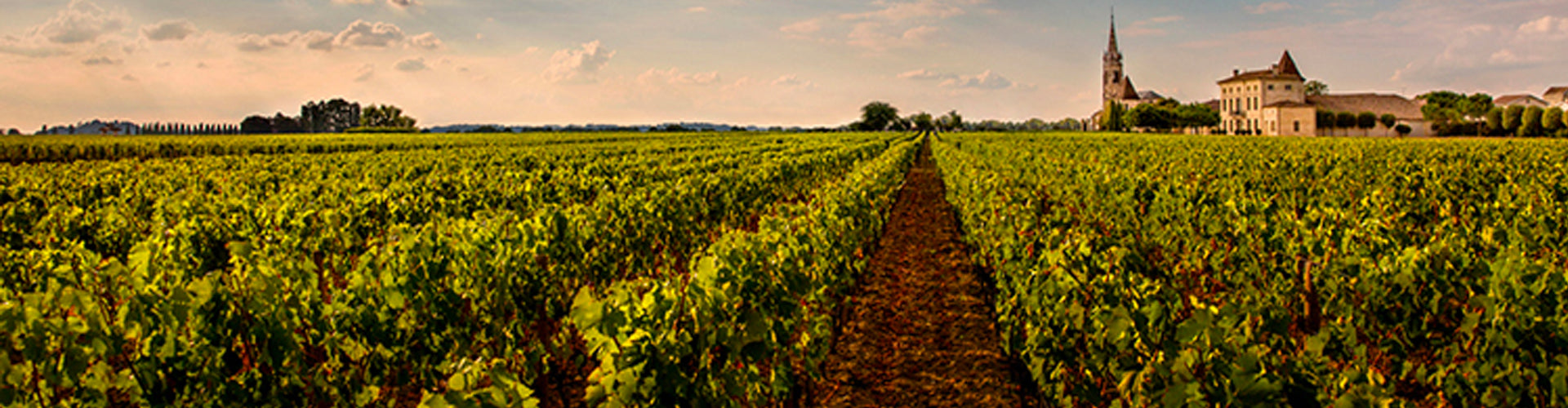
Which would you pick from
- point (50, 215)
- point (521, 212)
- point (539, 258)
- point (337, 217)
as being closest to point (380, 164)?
point (521, 212)

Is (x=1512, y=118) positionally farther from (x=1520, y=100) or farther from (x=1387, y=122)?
(x=1520, y=100)

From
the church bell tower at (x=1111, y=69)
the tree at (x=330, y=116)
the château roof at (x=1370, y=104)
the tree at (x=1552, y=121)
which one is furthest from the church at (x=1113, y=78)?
the tree at (x=330, y=116)

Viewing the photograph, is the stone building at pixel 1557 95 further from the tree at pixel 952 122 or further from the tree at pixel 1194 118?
the tree at pixel 952 122

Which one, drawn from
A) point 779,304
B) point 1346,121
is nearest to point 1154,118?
point 1346,121

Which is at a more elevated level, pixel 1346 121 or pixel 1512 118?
pixel 1346 121

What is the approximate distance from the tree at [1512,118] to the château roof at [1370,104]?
112 feet

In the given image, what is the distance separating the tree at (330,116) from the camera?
6560 inches

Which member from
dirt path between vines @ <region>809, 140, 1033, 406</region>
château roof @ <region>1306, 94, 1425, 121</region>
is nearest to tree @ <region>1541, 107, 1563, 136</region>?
château roof @ <region>1306, 94, 1425, 121</region>

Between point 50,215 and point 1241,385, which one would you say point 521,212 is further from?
point 1241,385

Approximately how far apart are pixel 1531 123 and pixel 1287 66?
50.9 meters

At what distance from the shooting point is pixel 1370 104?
12281 centimetres

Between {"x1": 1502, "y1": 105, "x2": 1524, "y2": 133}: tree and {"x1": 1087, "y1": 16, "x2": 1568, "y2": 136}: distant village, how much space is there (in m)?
1.37

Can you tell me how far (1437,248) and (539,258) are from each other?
5.61 meters

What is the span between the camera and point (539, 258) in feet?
19.1
